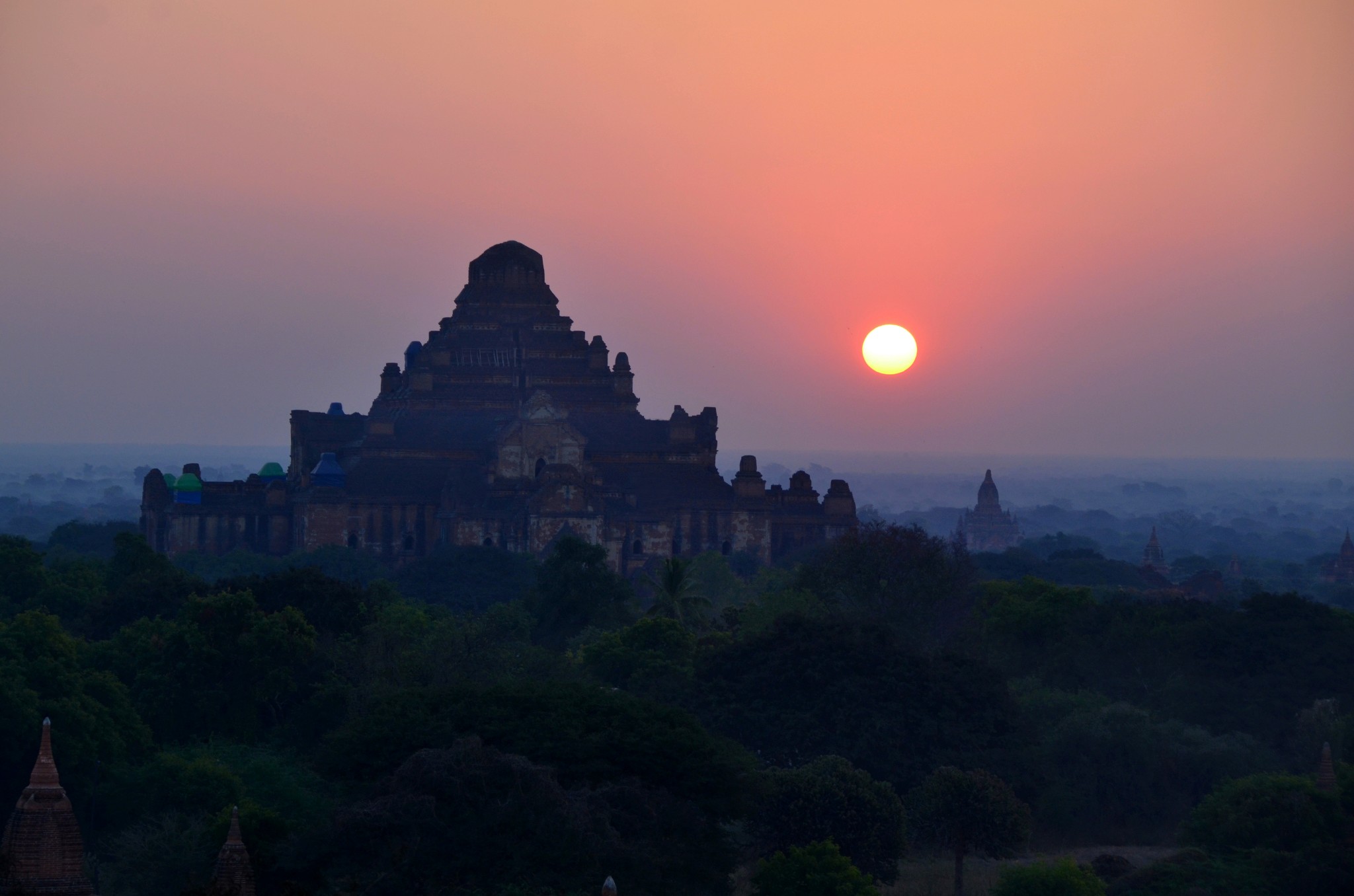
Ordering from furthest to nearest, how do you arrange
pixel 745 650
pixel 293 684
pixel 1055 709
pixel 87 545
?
pixel 87 545, pixel 1055 709, pixel 745 650, pixel 293 684

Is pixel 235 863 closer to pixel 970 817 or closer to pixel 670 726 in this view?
pixel 670 726

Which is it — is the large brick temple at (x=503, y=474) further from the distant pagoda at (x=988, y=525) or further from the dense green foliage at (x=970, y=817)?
the distant pagoda at (x=988, y=525)

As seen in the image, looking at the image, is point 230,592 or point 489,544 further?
point 489,544

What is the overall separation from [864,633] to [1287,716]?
35.1 ft

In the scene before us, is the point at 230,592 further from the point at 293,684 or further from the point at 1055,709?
the point at 1055,709

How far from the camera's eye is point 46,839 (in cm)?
3381

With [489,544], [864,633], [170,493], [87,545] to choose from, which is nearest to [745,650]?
[864,633]

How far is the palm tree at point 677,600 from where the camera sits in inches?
2504

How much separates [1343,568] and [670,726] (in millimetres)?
110206

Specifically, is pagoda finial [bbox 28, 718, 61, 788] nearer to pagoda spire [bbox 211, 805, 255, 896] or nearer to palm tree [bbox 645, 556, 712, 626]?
pagoda spire [bbox 211, 805, 255, 896]

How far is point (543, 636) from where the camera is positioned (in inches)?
2562

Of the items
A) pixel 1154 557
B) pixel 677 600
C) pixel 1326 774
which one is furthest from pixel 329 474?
pixel 1154 557

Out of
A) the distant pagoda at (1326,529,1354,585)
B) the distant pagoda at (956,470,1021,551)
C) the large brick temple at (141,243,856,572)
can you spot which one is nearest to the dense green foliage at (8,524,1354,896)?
the large brick temple at (141,243,856,572)

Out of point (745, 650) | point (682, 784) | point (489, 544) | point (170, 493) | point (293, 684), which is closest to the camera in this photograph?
point (682, 784)
